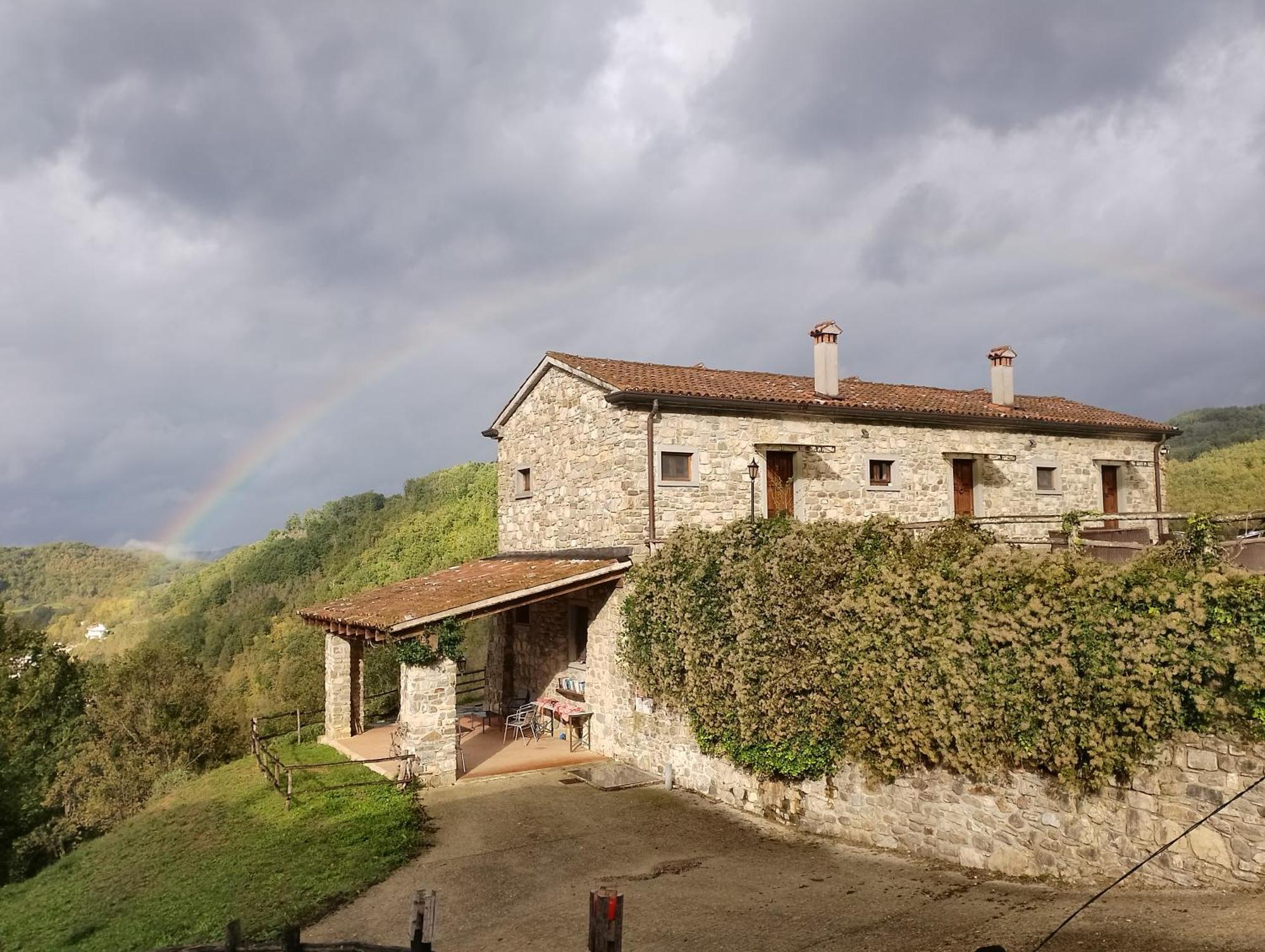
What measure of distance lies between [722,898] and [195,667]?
2338 cm

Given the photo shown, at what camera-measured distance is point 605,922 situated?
14.5ft

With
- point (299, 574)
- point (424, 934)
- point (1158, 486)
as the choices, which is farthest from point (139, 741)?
point (299, 574)

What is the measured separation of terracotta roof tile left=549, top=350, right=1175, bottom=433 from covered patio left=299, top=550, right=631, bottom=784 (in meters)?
3.32

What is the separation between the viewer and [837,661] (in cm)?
961

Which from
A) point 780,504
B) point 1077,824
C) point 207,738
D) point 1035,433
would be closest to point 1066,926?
point 1077,824

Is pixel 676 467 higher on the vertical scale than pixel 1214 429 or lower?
lower

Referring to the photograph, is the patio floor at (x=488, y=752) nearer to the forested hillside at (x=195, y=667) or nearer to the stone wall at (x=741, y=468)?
the stone wall at (x=741, y=468)

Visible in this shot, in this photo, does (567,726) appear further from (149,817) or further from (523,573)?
(149,817)

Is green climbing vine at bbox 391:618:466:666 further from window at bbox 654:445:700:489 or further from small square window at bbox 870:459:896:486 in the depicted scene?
small square window at bbox 870:459:896:486

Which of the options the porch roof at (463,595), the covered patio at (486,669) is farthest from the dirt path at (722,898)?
the porch roof at (463,595)

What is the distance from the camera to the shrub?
6.84m

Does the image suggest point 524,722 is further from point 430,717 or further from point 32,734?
point 32,734

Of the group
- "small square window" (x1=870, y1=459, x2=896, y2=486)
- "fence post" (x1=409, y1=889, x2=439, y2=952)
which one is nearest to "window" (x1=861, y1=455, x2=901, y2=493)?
"small square window" (x1=870, y1=459, x2=896, y2=486)

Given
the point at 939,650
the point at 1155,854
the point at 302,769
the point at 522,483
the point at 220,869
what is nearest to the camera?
the point at 1155,854
